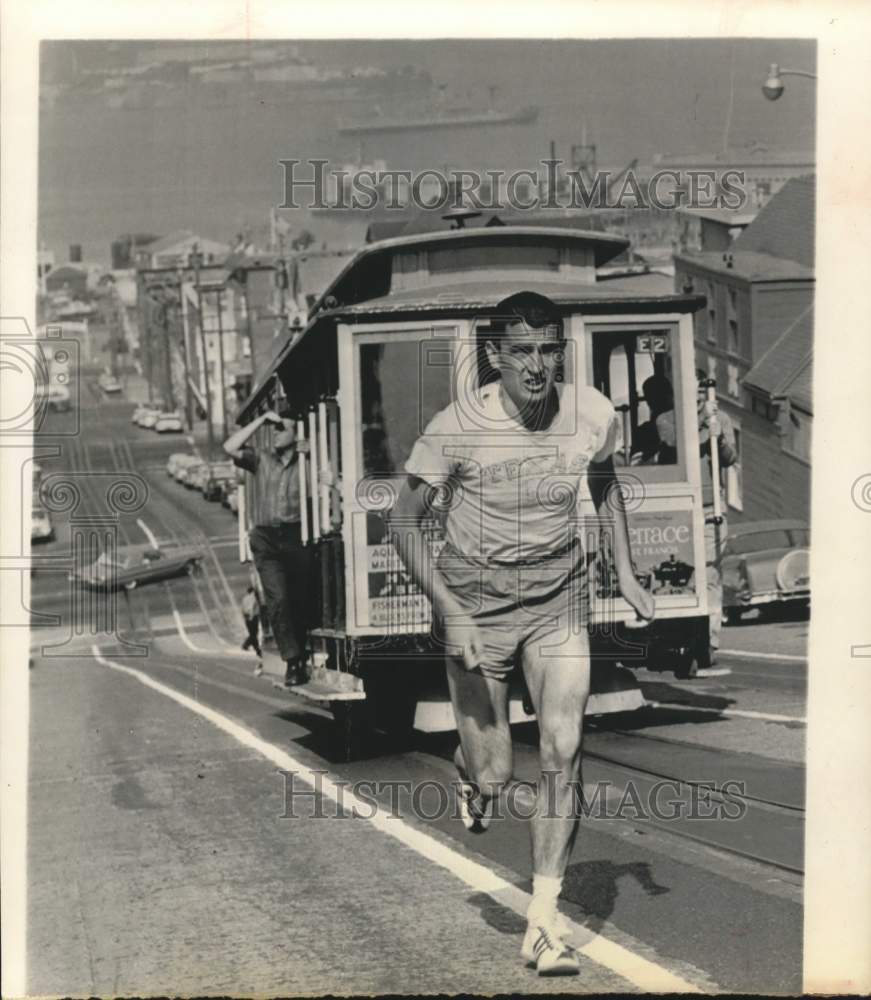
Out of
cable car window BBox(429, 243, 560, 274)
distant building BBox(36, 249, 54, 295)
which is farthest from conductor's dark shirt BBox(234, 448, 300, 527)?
distant building BBox(36, 249, 54, 295)

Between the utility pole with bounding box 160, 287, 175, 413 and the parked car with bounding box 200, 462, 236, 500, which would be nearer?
the parked car with bounding box 200, 462, 236, 500

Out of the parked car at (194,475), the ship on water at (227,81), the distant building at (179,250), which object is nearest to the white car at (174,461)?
the parked car at (194,475)

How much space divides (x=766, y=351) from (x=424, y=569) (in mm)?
19790

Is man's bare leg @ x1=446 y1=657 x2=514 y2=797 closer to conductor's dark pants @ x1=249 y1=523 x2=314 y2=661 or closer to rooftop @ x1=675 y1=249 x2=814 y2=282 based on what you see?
conductor's dark pants @ x1=249 y1=523 x2=314 y2=661

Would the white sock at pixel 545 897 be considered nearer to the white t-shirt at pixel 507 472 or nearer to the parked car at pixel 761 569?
the white t-shirt at pixel 507 472

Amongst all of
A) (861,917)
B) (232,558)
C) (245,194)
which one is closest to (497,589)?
(861,917)

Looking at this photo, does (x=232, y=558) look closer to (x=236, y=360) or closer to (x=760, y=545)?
(x=236, y=360)

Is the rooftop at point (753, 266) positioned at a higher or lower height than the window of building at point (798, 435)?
higher

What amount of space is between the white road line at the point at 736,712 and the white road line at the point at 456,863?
8.01 feet

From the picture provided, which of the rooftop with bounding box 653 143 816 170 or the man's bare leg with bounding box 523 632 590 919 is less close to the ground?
the rooftop with bounding box 653 143 816 170

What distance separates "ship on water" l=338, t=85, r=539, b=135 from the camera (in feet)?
30.4

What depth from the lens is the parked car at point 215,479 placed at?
25.9 metres

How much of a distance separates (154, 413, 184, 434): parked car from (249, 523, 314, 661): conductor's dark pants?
1634 cm

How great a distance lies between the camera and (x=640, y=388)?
35.8ft
